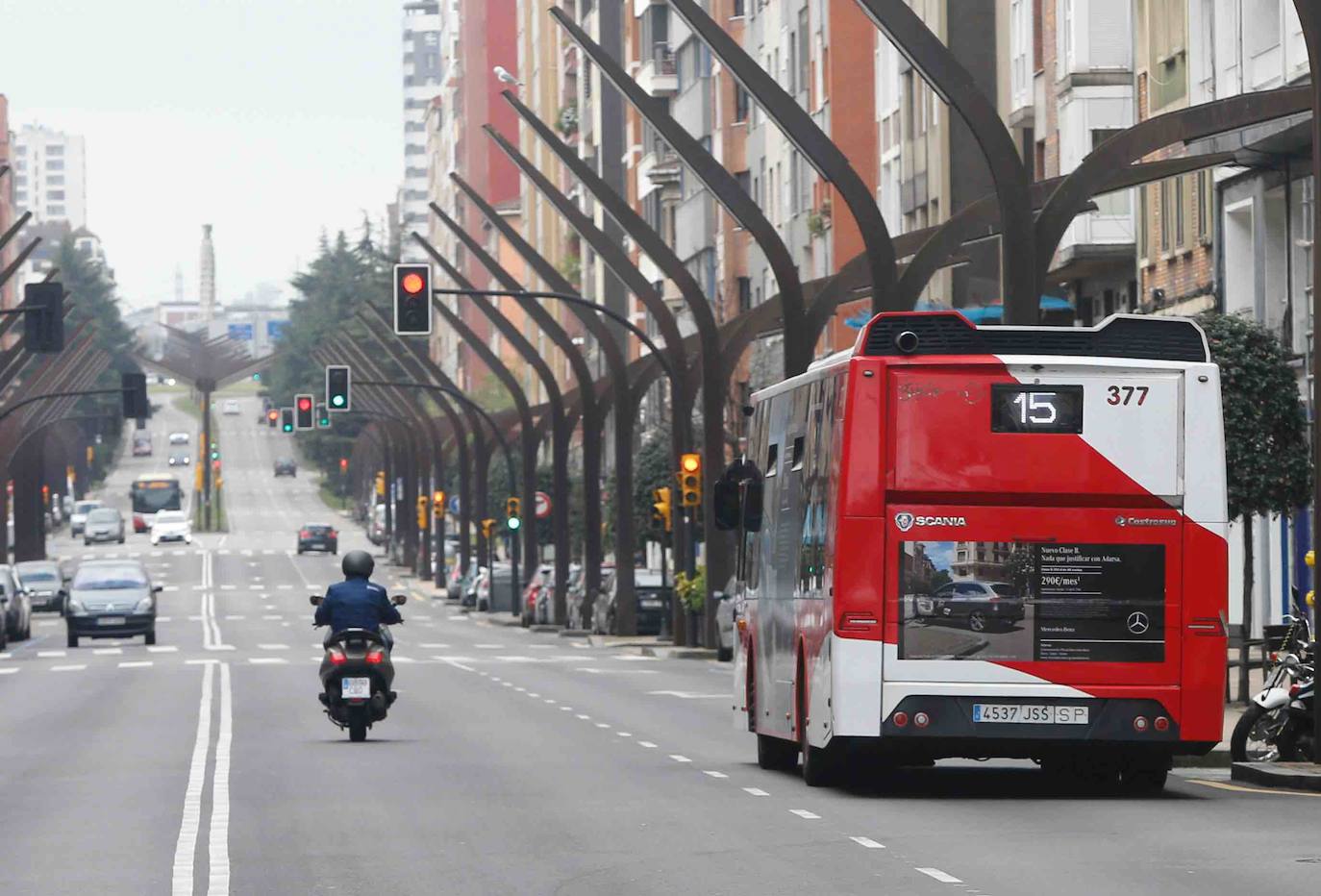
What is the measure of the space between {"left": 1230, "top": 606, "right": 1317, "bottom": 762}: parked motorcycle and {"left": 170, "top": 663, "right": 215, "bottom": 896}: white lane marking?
693 cm

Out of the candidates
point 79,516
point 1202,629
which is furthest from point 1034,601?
point 79,516

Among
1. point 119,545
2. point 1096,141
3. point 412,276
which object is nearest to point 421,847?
point 412,276

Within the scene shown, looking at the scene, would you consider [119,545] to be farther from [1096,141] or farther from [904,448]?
[904,448]

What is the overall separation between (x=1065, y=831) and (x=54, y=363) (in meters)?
90.0

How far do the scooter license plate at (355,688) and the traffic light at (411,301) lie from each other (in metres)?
15.8

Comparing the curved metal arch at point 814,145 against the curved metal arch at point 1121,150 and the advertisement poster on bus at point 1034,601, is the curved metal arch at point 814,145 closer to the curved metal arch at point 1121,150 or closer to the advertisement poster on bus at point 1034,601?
the curved metal arch at point 1121,150

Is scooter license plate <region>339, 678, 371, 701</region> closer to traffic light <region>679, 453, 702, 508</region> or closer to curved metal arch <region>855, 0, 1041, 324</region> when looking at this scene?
curved metal arch <region>855, 0, 1041, 324</region>

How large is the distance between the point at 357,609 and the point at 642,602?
3665cm

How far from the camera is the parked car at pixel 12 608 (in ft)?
202

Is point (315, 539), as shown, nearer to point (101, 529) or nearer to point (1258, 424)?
point (101, 529)

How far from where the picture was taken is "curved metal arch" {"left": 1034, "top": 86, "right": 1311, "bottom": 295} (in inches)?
1010

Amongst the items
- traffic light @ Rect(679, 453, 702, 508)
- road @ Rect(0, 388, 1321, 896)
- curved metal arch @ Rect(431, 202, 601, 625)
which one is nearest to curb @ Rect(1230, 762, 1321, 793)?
road @ Rect(0, 388, 1321, 896)

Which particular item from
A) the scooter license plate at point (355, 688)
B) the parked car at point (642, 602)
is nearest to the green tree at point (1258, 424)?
the scooter license plate at point (355, 688)

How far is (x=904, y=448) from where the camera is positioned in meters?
17.9
